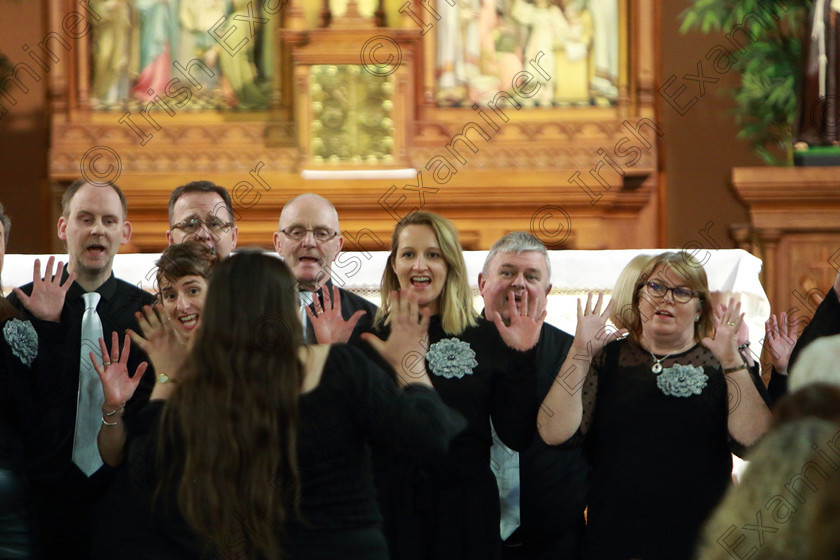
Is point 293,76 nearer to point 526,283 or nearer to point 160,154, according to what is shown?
point 160,154

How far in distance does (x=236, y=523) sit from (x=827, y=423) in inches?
54.6

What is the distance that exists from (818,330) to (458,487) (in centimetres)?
125

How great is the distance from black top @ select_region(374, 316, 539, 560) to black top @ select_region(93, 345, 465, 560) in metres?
0.57

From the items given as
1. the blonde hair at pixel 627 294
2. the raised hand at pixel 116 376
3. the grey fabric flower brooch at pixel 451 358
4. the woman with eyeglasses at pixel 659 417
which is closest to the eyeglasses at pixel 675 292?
the woman with eyeglasses at pixel 659 417

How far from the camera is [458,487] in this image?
136 inches

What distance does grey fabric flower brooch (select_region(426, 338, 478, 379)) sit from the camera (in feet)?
11.5

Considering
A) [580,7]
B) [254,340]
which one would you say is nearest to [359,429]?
[254,340]

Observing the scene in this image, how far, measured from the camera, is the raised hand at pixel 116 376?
10.9 ft

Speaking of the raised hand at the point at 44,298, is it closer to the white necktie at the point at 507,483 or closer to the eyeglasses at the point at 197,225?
the eyeglasses at the point at 197,225
